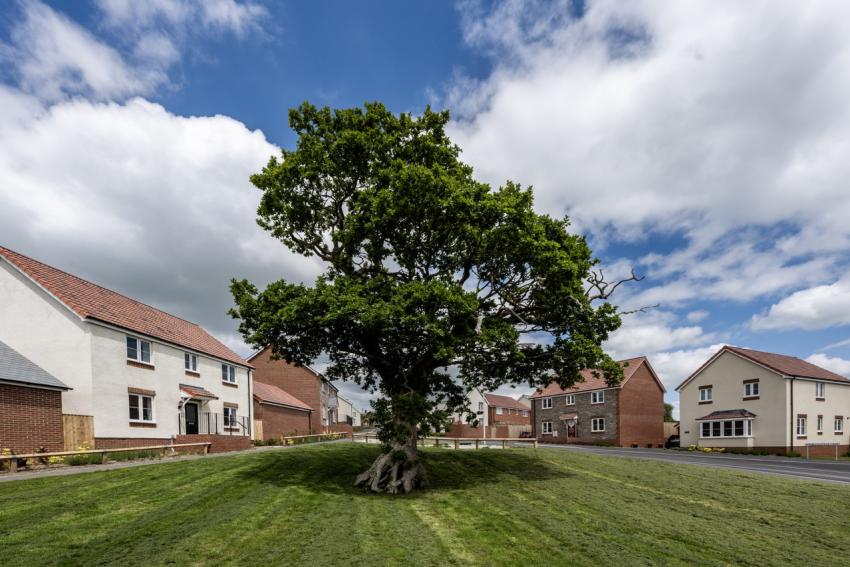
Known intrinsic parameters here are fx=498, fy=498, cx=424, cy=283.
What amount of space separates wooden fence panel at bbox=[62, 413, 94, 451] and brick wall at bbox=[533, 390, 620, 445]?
46.4 meters

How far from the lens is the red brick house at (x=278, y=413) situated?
4312 centimetres

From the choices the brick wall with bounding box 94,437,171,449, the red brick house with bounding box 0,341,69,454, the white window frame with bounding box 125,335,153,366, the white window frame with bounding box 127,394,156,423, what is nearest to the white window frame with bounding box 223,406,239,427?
the brick wall with bounding box 94,437,171,449

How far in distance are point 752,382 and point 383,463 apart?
4203 cm

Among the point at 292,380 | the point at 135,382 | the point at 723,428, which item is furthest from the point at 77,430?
the point at 723,428

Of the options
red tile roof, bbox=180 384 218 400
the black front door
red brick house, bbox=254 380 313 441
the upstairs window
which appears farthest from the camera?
red brick house, bbox=254 380 313 441

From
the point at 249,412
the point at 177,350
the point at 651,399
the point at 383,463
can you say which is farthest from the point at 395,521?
the point at 651,399

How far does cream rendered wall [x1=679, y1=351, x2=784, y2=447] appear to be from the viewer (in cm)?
4266

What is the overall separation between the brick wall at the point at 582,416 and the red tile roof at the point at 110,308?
38460 mm

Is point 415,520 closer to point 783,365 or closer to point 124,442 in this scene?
point 124,442

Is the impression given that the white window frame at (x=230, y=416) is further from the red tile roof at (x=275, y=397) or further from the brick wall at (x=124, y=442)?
the brick wall at (x=124, y=442)

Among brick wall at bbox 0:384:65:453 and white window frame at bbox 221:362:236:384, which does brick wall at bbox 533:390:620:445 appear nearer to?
white window frame at bbox 221:362:236:384

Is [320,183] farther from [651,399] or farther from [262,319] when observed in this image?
[651,399]

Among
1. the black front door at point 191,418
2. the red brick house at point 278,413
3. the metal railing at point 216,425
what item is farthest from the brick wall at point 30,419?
the red brick house at point 278,413

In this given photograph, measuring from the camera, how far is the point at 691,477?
20359 millimetres
